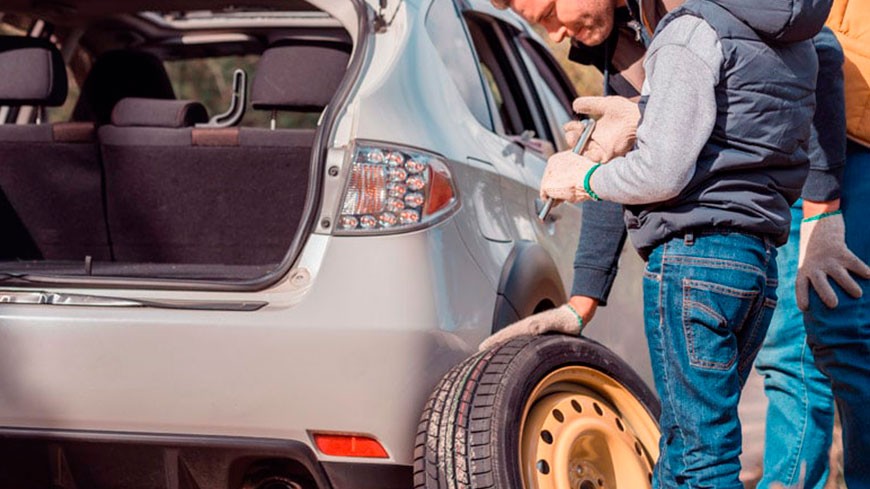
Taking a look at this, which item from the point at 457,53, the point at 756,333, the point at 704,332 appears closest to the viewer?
the point at 704,332

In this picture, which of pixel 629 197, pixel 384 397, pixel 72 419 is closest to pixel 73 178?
pixel 72 419

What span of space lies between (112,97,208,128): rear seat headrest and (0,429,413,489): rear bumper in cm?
129

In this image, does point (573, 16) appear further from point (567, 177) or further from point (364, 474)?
point (364, 474)

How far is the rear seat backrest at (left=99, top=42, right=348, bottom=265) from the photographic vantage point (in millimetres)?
4203

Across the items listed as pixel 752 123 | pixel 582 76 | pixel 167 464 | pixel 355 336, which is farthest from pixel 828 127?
pixel 582 76

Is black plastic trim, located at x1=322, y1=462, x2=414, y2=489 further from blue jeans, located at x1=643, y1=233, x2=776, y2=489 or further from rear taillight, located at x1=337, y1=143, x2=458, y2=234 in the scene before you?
blue jeans, located at x1=643, y1=233, x2=776, y2=489

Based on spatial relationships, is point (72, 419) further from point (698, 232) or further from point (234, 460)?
point (698, 232)

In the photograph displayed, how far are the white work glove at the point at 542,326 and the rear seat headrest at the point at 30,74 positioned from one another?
1770mm

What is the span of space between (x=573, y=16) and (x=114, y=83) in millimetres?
2416

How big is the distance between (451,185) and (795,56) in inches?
39.2

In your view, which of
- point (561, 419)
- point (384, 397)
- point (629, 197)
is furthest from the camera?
point (561, 419)

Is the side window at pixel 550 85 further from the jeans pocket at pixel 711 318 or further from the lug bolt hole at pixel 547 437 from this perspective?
the jeans pocket at pixel 711 318

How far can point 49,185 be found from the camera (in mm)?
4445

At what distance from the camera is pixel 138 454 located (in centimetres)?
337
